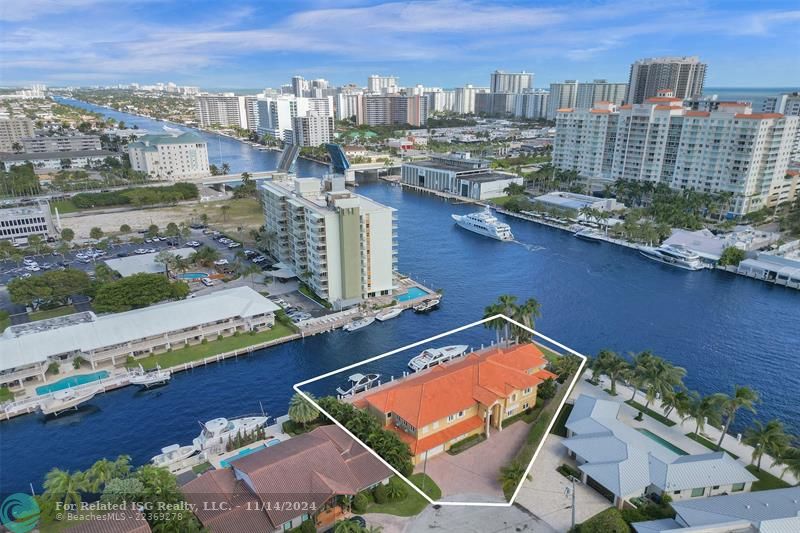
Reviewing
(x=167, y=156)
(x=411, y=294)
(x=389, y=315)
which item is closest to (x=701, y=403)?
(x=389, y=315)

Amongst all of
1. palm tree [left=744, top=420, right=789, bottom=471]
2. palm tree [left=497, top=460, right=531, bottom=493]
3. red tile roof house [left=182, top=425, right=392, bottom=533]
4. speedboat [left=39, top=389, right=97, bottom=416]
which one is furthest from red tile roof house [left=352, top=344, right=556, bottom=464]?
speedboat [left=39, top=389, right=97, bottom=416]

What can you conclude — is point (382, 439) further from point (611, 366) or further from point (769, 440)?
point (611, 366)

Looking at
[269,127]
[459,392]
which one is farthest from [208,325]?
[269,127]

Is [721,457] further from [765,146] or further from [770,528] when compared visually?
[765,146]

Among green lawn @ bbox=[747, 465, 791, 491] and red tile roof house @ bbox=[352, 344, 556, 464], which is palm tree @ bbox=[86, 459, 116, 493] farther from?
green lawn @ bbox=[747, 465, 791, 491]

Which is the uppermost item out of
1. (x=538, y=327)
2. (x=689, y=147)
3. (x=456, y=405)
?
(x=689, y=147)

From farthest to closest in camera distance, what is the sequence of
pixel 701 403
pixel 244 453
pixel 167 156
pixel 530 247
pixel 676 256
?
pixel 167 156, pixel 530 247, pixel 676 256, pixel 244 453, pixel 701 403

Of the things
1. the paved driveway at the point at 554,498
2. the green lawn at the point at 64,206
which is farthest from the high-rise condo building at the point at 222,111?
the paved driveway at the point at 554,498
